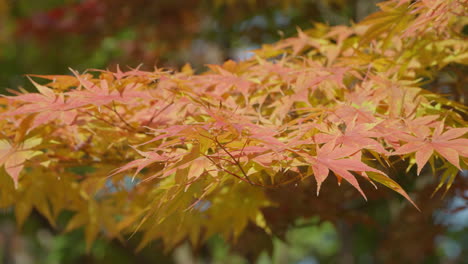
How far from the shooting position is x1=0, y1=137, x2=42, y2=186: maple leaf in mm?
1375

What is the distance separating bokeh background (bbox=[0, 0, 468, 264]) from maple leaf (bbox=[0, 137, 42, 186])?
909mm

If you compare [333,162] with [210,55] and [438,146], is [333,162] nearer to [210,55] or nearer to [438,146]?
[438,146]

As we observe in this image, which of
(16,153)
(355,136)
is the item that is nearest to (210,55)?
(16,153)

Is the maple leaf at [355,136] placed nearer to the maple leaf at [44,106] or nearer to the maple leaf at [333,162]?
the maple leaf at [333,162]

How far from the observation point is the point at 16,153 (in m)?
1.42

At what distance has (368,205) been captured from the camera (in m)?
3.71

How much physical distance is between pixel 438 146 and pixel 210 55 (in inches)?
168

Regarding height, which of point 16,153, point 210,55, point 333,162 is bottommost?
point 210,55

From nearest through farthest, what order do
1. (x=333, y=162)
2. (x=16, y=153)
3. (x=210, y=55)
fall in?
(x=333, y=162) < (x=16, y=153) < (x=210, y=55)

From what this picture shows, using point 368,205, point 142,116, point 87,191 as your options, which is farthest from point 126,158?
point 368,205

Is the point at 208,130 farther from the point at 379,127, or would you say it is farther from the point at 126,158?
the point at 126,158

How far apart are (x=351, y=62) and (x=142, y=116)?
67 centimetres

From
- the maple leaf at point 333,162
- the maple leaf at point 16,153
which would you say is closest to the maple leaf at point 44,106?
the maple leaf at point 16,153

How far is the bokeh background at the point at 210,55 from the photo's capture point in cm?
237
